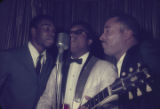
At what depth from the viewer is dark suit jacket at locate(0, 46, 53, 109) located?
213 cm

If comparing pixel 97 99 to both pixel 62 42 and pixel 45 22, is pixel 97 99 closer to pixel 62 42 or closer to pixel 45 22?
pixel 62 42

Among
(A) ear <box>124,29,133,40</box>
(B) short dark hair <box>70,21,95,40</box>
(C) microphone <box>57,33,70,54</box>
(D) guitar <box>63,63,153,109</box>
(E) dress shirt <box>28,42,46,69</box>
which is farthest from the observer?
(B) short dark hair <box>70,21,95,40</box>

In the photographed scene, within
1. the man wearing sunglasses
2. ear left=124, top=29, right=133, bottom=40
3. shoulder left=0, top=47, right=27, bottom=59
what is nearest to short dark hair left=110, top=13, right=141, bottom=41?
ear left=124, top=29, right=133, bottom=40

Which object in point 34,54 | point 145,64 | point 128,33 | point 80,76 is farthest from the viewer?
point 34,54

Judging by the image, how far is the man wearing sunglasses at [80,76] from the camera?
80.4 inches

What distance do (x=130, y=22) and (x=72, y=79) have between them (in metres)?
0.93

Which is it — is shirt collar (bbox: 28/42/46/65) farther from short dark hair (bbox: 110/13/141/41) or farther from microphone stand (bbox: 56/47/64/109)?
short dark hair (bbox: 110/13/141/41)

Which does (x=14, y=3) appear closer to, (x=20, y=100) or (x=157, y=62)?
(x=20, y=100)

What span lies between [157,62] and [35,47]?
1387mm

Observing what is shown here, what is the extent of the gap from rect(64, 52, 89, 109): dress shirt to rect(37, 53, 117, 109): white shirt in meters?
0.16

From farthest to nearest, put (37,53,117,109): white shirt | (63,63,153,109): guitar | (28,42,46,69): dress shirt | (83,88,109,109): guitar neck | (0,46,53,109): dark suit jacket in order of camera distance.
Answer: (28,42,46,69): dress shirt, (0,46,53,109): dark suit jacket, (37,53,117,109): white shirt, (83,88,109,109): guitar neck, (63,63,153,109): guitar

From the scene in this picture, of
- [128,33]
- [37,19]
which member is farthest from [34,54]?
[128,33]

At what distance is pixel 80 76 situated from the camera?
7.12 ft

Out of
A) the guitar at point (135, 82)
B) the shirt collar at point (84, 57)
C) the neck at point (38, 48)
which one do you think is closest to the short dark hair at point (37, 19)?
the neck at point (38, 48)
